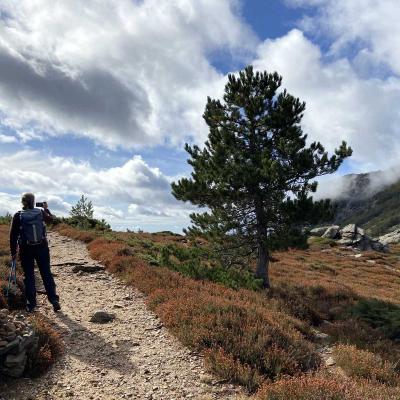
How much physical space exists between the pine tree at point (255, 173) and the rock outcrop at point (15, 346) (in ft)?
35.1

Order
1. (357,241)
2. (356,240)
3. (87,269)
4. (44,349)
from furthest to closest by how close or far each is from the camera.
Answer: (356,240), (357,241), (87,269), (44,349)

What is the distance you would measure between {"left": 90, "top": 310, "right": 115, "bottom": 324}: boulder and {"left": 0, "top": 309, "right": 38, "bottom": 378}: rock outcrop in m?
2.72

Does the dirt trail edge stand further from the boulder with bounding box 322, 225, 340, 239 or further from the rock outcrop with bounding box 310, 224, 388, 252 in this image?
the boulder with bounding box 322, 225, 340, 239

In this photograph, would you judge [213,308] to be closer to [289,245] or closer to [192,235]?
[289,245]

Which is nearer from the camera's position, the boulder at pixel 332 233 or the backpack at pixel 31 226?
the backpack at pixel 31 226

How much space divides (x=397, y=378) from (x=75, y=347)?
6.26m

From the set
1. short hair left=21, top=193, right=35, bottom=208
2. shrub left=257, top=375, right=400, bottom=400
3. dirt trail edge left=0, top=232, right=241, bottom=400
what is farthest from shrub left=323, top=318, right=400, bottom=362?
short hair left=21, top=193, right=35, bottom=208

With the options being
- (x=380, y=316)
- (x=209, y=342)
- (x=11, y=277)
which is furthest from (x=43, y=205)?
(x=380, y=316)

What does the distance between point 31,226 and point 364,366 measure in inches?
306

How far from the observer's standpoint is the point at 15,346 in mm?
5906

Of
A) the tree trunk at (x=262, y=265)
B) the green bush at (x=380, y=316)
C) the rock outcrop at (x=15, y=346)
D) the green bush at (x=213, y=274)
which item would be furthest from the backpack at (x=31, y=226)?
the tree trunk at (x=262, y=265)

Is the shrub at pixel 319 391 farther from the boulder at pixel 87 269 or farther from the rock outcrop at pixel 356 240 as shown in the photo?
the rock outcrop at pixel 356 240

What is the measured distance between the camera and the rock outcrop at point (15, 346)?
5.76m

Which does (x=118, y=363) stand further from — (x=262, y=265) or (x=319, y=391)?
(x=262, y=265)
